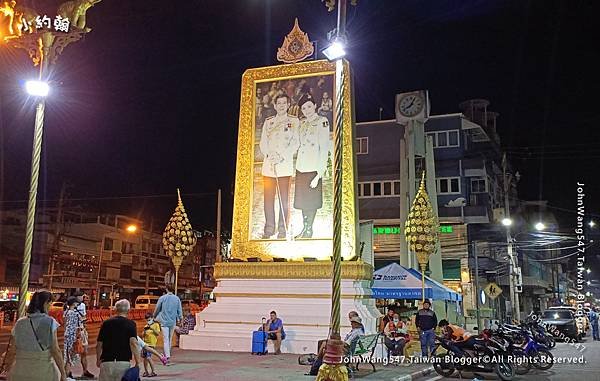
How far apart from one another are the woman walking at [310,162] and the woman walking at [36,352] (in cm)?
1255

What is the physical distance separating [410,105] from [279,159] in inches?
776

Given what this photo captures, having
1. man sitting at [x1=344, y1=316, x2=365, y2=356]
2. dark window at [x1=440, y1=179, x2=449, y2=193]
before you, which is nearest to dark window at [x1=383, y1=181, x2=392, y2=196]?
dark window at [x1=440, y1=179, x2=449, y2=193]

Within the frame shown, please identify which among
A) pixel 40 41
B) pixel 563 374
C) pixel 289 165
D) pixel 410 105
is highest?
pixel 410 105

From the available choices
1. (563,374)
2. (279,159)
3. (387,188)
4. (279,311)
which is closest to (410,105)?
(387,188)

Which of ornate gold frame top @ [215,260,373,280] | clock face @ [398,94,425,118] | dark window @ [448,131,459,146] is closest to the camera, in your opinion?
ornate gold frame top @ [215,260,373,280]

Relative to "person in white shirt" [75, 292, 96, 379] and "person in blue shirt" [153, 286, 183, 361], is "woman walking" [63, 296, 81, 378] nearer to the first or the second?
"person in white shirt" [75, 292, 96, 379]

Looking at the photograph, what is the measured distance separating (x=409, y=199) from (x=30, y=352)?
1231 inches

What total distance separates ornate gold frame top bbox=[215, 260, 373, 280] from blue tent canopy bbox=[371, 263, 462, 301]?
4.08 metres

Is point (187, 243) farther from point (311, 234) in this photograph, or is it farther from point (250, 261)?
point (311, 234)

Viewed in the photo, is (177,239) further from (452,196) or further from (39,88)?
(452,196)

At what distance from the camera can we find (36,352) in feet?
18.6

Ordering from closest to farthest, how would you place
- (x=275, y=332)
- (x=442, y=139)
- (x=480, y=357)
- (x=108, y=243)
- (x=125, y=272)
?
(x=480, y=357)
(x=275, y=332)
(x=442, y=139)
(x=108, y=243)
(x=125, y=272)

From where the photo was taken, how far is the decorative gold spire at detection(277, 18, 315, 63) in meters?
19.8

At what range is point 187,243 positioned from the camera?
21.1m
